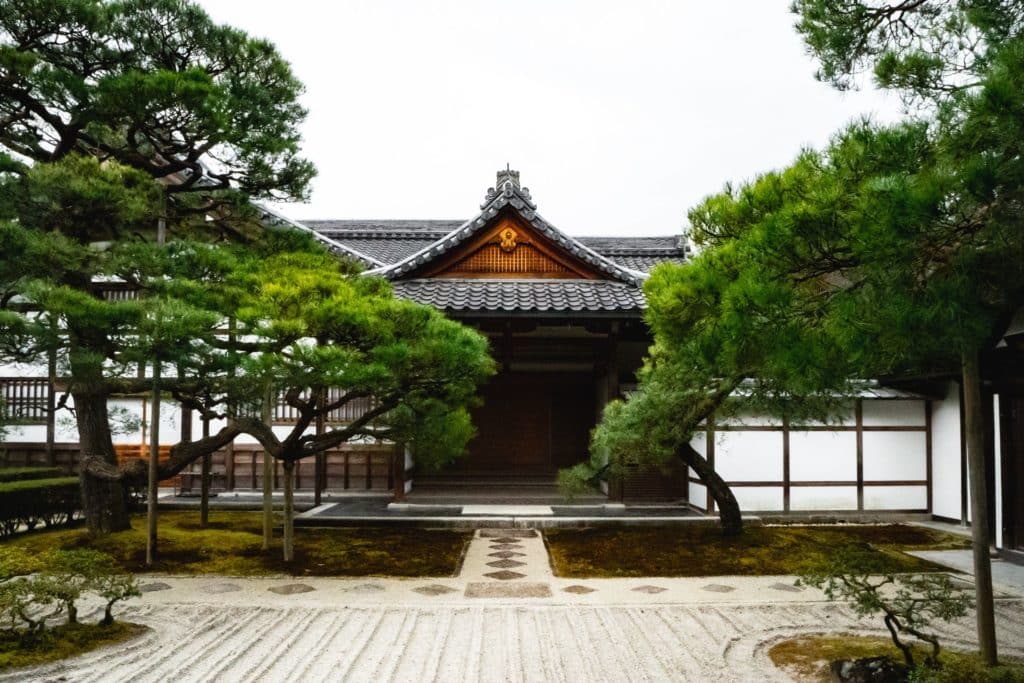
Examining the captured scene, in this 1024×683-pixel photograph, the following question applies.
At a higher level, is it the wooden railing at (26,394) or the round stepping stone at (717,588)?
the wooden railing at (26,394)

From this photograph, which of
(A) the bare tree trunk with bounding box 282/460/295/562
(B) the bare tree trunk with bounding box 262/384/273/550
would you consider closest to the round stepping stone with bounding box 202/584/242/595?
(A) the bare tree trunk with bounding box 282/460/295/562

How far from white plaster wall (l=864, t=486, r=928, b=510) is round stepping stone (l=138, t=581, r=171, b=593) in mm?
11928

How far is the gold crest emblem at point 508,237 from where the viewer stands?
14.7 meters

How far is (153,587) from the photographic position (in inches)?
→ 319

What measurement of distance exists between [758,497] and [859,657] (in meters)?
7.61

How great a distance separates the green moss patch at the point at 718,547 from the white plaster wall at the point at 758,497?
93 centimetres

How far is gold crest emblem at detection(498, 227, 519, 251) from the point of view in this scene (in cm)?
1475

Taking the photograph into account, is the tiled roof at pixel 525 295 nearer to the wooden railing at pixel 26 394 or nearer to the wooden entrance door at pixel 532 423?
the wooden entrance door at pixel 532 423

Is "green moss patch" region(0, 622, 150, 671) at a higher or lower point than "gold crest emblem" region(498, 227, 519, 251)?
lower

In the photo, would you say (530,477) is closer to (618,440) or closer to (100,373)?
(618,440)

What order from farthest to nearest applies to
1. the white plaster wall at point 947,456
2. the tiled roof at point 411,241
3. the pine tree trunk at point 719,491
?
the tiled roof at point 411,241 < the white plaster wall at point 947,456 < the pine tree trunk at point 719,491

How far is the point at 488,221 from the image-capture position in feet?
47.2

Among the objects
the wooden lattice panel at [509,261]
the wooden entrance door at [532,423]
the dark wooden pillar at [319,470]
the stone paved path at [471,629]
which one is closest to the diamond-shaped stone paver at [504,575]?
the stone paved path at [471,629]

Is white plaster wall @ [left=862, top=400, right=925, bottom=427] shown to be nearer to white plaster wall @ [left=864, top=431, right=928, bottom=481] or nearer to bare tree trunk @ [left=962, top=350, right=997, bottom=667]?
white plaster wall @ [left=864, top=431, right=928, bottom=481]
